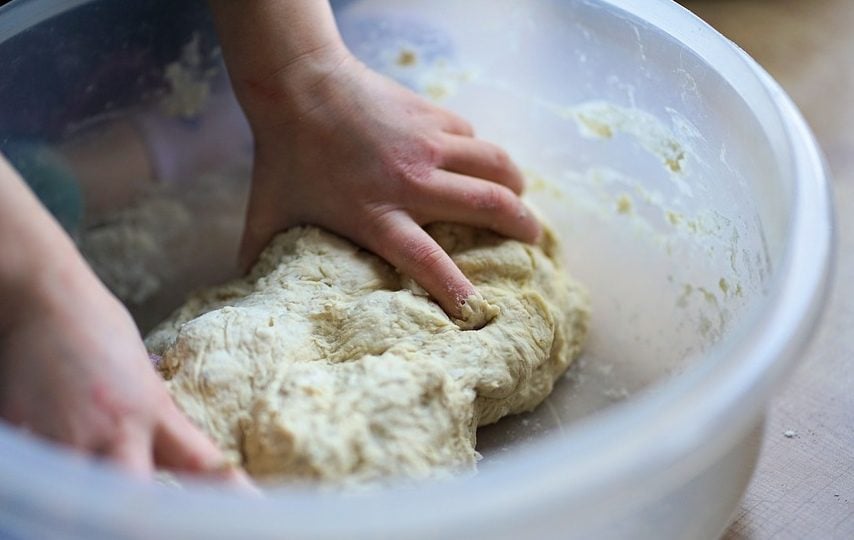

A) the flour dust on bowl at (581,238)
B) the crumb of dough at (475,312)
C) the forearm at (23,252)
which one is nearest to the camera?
the flour dust on bowl at (581,238)

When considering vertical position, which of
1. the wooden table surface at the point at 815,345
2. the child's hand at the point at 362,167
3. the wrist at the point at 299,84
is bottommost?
the wooden table surface at the point at 815,345

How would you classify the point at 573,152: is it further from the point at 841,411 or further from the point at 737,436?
the point at 737,436

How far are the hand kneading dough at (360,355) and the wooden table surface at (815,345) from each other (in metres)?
0.21

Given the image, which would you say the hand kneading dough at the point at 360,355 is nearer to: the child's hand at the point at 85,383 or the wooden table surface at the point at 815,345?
the child's hand at the point at 85,383

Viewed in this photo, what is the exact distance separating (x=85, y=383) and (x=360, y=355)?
24cm

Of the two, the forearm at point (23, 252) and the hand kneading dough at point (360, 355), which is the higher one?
the forearm at point (23, 252)

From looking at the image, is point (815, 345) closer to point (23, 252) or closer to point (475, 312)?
point (475, 312)

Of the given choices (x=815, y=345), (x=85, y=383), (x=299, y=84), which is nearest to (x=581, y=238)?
(x=815, y=345)

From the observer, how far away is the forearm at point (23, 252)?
1.89 ft

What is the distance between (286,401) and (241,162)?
21.0 inches

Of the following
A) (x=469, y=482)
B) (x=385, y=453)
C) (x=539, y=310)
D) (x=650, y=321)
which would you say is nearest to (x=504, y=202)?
(x=539, y=310)

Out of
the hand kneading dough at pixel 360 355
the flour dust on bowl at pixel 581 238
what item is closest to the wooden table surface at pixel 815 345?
the flour dust on bowl at pixel 581 238

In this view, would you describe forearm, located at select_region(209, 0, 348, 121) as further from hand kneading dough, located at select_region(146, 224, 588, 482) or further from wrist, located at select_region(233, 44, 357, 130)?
hand kneading dough, located at select_region(146, 224, 588, 482)

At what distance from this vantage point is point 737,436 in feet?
1.82
